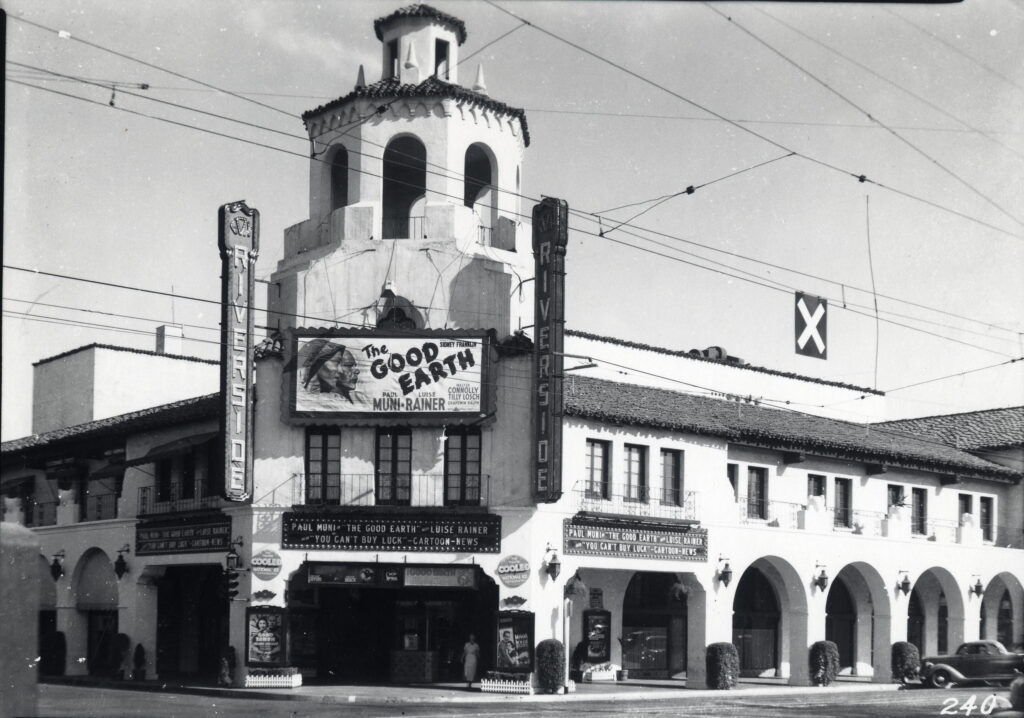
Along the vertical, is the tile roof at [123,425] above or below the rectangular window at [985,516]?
above

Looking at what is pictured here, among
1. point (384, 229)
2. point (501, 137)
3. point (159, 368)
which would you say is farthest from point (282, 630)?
point (159, 368)

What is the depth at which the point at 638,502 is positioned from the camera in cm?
3294

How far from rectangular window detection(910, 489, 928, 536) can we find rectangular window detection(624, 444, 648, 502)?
41.4 feet

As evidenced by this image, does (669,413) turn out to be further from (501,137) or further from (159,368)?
(159,368)

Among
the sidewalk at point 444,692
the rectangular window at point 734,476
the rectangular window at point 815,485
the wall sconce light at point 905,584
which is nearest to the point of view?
the sidewalk at point 444,692

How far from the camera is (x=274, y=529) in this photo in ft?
99.9

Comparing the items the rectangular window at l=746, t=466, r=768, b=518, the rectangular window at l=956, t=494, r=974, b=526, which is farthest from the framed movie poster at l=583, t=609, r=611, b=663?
the rectangular window at l=956, t=494, r=974, b=526

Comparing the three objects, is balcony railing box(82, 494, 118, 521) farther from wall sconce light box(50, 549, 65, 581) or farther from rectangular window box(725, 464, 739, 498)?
rectangular window box(725, 464, 739, 498)

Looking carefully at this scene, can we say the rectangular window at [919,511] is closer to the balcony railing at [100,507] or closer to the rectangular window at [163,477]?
the rectangular window at [163,477]

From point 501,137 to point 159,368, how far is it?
16986 mm

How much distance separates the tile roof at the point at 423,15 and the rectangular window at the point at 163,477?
13014 mm

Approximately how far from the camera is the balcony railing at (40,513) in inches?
1593

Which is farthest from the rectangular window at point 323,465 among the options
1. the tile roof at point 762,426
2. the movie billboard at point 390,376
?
the tile roof at point 762,426

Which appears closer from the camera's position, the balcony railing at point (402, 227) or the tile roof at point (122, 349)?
the balcony railing at point (402, 227)
